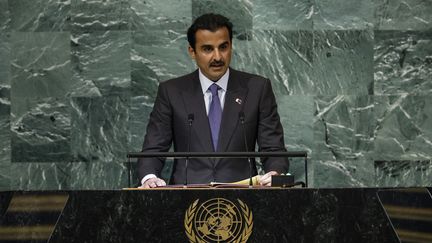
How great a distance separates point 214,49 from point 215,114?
0.38 m

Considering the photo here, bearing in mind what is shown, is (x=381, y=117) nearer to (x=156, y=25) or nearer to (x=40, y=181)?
(x=156, y=25)

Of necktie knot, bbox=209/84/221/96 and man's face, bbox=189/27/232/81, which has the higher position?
man's face, bbox=189/27/232/81

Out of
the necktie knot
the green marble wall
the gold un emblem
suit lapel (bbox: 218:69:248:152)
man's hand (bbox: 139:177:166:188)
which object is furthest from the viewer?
the green marble wall


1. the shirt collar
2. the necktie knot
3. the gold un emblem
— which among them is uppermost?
the shirt collar

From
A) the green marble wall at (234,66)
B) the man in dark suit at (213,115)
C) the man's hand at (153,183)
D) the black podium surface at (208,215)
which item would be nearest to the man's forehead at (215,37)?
the man in dark suit at (213,115)

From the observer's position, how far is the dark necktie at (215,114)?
530cm

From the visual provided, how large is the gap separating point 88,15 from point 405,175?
264 centimetres

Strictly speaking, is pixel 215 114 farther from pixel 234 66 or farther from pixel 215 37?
pixel 234 66

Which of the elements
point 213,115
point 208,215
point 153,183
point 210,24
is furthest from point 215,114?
point 208,215

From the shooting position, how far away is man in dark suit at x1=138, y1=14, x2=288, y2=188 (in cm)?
525

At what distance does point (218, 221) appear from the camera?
3.66 metres

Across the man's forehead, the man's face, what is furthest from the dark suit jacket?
the man's forehead

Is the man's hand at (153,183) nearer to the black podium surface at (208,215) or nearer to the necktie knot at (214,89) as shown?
the black podium surface at (208,215)

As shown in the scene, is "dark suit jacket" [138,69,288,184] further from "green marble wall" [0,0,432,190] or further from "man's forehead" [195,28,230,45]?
"green marble wall" [0,0,432,190]
